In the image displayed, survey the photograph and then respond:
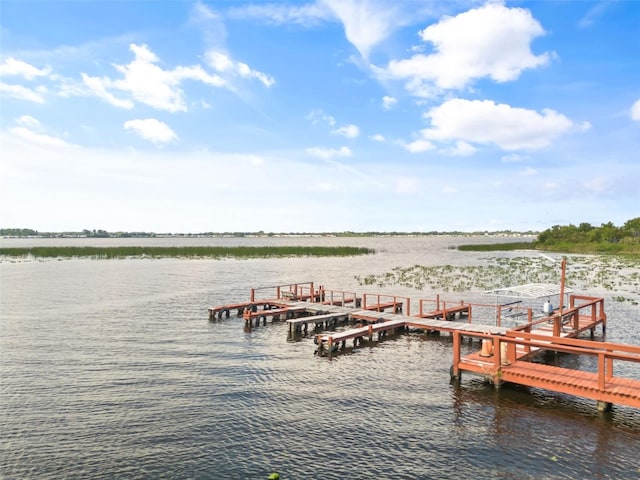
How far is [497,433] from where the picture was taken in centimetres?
1473

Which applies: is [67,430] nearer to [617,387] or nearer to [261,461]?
[261,461]

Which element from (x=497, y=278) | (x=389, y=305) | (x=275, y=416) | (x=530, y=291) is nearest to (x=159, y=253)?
(x=497, y=278)

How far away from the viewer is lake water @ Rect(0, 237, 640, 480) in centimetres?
1283

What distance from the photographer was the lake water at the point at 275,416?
12828 mm

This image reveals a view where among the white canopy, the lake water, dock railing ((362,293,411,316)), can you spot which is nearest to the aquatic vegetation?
dock railing ((362,293,411,316))

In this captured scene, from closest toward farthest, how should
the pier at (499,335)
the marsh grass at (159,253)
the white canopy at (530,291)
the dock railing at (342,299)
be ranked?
the pier at (499,335)
the white canopy at (530,291)
the dock railing at (342,299)
the marsh grass at (159,253)

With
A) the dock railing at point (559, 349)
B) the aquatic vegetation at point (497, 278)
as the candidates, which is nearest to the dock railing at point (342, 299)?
the aquatic vegetation at point (497, 278)

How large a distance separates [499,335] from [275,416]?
39.4ft

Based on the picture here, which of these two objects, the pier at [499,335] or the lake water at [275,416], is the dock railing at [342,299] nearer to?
the pier at [499,335]

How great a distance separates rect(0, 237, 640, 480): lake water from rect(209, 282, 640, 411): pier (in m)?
0.87

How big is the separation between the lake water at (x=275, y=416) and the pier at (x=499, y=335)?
87 centimetres

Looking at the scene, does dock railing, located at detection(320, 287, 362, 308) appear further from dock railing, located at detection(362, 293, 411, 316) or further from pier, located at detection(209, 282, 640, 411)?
dock railing, located at detection(362, 293, 411, 316)

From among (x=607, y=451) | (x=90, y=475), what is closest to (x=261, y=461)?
(x=90, y=475)

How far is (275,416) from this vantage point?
16156mm
